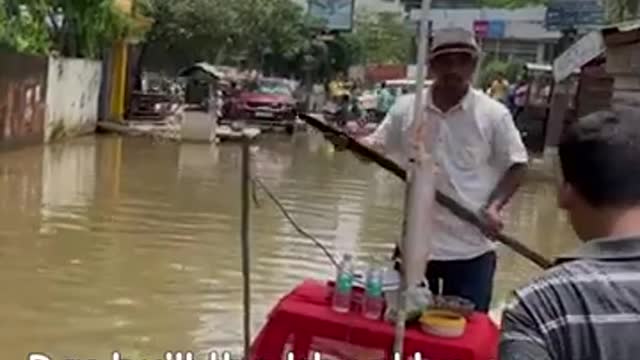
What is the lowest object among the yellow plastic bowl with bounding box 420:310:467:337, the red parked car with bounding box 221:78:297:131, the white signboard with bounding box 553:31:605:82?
the red parked car with bounding box 221:78:297:131

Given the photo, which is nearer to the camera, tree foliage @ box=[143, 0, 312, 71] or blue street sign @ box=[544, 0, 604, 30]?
blue street sign @ box=[544, 0, 604, 30]

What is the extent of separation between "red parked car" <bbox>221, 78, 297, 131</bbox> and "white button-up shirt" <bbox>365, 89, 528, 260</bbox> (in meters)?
23.4

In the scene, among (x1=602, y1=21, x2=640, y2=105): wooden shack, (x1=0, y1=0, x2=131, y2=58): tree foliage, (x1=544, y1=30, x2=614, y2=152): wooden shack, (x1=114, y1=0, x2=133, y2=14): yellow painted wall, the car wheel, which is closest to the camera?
(x1=544, y1=30, x2=614, y2=152): wooden shack

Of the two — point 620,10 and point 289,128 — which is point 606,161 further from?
point 289,128

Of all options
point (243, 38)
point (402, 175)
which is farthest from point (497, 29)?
point (402, 175)

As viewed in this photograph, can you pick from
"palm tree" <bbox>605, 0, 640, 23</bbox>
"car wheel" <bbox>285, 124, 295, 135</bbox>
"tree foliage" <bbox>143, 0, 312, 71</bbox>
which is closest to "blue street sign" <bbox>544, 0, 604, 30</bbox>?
"palm tree" <bbox>605, 0, 640, 23</bbox>

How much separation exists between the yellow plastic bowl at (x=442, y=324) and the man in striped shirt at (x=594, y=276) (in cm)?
164

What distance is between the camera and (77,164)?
1627 cm

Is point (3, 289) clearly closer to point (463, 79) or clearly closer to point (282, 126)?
point (463, 79)

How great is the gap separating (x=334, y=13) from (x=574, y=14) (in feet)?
73.9

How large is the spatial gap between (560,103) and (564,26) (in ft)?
6.07

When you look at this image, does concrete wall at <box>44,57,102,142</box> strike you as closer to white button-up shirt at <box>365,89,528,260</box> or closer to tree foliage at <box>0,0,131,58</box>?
tree foliage at <box>0,0,131,58</box>

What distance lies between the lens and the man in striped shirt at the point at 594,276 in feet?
5.57

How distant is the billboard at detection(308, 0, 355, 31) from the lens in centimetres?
4373
